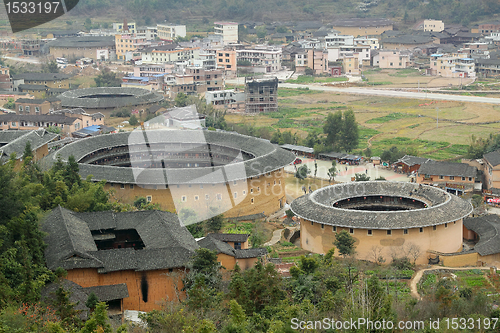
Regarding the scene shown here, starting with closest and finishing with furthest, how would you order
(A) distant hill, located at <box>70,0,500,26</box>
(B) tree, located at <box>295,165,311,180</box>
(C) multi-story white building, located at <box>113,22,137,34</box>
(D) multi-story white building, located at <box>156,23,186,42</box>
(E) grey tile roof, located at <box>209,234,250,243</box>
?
(E) grey tile roof, located at <box>209,234,250,243</box> → (B) tree, located at <box>295,165,311,180</box> → (D) multi-story white building, located at <box>156,23,186,42</box> → (C) multi-story white building, located at <box>113,22,137,34</box> → (A) distant hill, located at <box>70,0,500,26</box>

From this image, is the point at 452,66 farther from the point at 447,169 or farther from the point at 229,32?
the point at 447,169

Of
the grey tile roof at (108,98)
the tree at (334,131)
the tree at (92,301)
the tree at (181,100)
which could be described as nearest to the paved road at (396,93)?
the tree at (181,100)

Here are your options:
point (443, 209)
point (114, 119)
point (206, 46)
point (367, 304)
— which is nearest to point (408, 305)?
point (367, 304)

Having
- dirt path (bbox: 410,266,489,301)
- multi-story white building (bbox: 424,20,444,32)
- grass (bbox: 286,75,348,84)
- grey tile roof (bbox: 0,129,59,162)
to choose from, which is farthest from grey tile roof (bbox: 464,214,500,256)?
multi-story white building (bbox: 424,20,444,32)

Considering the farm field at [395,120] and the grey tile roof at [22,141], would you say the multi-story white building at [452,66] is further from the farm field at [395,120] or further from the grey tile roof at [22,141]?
the grey tile roof at [22,141]

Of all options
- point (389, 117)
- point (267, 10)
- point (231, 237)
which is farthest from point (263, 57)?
point (231, 237)

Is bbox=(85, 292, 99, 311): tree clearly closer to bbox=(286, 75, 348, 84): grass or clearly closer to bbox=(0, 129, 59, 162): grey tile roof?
bbox=(0, 129, 59, 162): grey tile roof

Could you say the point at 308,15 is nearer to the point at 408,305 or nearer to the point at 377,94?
the point at 377,94

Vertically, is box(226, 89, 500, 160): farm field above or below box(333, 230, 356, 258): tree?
above
